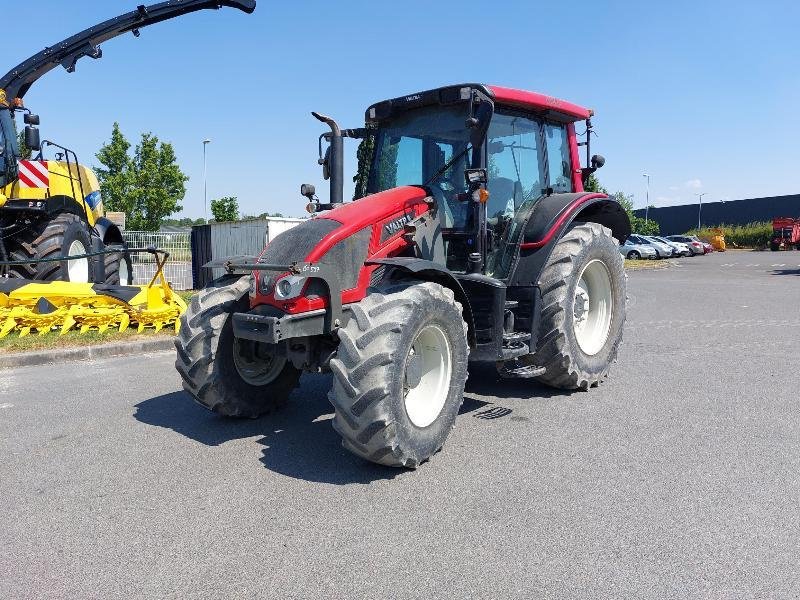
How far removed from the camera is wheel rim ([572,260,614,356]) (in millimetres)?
6531

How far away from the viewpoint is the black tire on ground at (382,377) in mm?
3844

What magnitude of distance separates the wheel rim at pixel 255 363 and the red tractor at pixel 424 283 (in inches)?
0.5

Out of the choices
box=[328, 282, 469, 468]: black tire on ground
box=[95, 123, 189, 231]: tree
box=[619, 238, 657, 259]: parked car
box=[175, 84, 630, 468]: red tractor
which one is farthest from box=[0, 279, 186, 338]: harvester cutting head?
box=[619, 238, 657, 259]: parked car

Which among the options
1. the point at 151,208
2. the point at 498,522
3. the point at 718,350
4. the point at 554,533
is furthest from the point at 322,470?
the point at 151,208

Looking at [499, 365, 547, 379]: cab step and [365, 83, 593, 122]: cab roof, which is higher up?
[365, 83, 593, 122]: cab roof

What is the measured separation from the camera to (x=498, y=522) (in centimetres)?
347

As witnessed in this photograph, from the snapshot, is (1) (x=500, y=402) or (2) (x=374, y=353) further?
Result: (1) (x=500, y=402)

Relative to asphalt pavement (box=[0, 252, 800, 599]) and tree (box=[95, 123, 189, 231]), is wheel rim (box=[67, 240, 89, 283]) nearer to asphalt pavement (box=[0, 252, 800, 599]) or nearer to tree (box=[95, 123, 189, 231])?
asphalt pavement (box=[0, 252, 800, 599])

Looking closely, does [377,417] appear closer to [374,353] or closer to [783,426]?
[374,353]

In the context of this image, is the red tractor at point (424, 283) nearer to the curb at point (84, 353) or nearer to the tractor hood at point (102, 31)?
the curb at point (84, 353)

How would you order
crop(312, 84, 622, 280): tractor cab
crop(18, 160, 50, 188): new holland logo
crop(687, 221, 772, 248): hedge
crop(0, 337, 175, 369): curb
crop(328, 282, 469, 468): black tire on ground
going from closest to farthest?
crop(328, 282, 469, 468): black tire on ground, crop(312, 84, 622, 280): tractor cab, crop(0, 337, 175, 369): curb, crop(18, 160, 50, 188): new holland logo, crop(687, 221, 772, 248): hedge

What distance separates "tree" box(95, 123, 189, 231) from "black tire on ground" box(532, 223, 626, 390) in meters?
30.5

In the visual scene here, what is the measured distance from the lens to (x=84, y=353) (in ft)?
26.5

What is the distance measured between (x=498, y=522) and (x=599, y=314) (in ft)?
12.4
